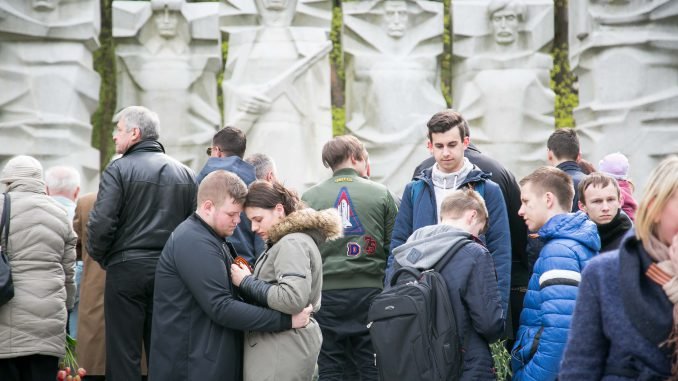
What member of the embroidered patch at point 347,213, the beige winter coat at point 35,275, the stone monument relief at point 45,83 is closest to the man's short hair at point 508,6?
the stone monument relief at point 45,83

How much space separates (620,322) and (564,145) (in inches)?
153

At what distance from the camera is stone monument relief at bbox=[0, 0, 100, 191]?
11.5 m

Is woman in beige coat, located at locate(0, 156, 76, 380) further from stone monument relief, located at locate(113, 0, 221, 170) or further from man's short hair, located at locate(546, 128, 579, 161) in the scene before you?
stone monument relief, located at locate(113, 0, 221, 170)

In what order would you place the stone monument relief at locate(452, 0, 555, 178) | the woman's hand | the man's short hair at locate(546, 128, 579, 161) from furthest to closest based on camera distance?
1. the stone monument relief at locate(452, 0, 555, 178)
2. the man's short hair at locate(546, 128, 579, 161)
3. the woman's hand

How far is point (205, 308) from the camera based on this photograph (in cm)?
455

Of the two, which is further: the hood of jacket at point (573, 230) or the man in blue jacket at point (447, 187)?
the man in blue jacket at point (447, 187)

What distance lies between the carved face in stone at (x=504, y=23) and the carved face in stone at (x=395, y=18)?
1.01m

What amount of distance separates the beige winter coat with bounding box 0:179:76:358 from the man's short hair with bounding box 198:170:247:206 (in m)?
1.58

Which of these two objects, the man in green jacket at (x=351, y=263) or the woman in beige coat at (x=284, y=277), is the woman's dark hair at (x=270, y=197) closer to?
the woman in beige coat at (x=284, y=277)

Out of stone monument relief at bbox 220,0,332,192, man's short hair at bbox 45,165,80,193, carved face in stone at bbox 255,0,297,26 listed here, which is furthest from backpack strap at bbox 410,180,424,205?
carved face in stone at bbox 255,0,297,26

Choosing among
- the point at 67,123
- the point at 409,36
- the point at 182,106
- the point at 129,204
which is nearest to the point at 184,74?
the point at 182,106

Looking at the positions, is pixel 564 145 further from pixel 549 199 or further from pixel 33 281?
pixel 33 281

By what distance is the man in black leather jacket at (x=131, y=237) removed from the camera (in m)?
6.04

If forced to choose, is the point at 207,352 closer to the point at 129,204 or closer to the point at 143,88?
the point at 129,204
